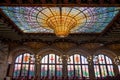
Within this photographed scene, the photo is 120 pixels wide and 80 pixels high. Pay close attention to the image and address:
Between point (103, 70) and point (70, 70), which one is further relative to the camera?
point (103, 70)

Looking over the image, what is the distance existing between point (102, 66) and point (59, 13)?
25.7 ft

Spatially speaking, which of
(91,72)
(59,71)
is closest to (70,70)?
(59,71)

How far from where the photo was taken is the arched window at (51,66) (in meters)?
14.2

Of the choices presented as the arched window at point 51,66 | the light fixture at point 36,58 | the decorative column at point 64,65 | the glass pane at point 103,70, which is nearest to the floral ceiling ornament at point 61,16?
the light fixture at point 36,58

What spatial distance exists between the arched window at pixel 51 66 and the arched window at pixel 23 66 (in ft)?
3.45

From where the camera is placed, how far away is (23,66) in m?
14.6

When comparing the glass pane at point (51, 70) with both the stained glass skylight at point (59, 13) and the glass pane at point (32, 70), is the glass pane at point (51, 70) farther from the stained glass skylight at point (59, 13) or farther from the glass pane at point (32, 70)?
the stained glass skylight at point (59, 13)

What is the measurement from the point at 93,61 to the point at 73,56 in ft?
6.63

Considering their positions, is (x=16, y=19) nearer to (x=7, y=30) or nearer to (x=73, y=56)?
(x=7, y=30)

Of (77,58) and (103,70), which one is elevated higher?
(77,58)

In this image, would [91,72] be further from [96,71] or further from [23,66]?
[23,66]

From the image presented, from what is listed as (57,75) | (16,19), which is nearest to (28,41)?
(16,19)

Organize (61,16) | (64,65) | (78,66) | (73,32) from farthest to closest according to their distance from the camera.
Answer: (78,66), (73,32), (64,65), (61,16)

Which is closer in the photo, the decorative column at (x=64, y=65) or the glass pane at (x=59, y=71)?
the decorative column at (x=64, y=65)
